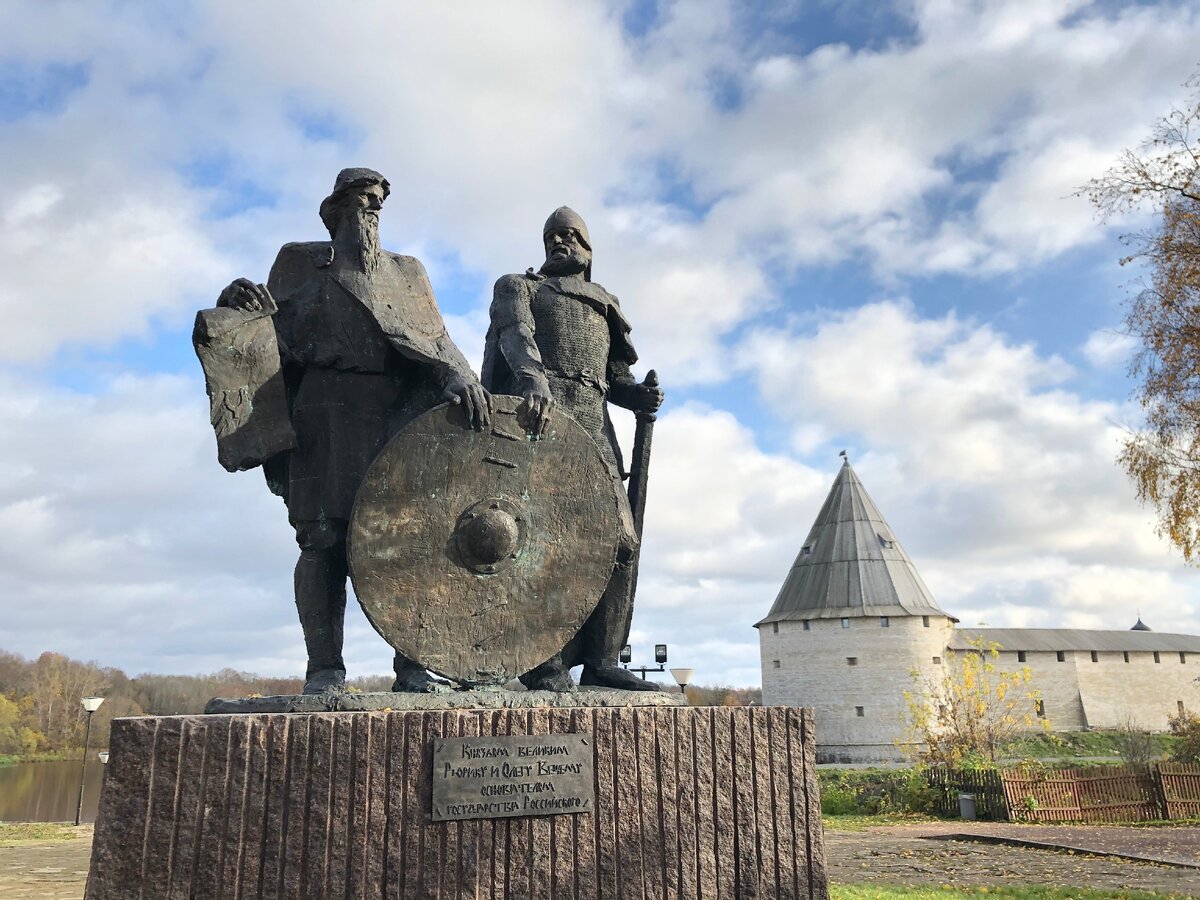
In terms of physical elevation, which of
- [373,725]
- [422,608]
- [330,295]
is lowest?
[373,725]

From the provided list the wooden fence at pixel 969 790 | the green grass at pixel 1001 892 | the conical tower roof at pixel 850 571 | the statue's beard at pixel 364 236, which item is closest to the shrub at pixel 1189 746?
the wooden fence at pixel 969 790

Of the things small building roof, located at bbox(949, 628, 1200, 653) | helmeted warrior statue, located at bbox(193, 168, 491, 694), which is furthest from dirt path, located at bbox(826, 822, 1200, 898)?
small building roof, located at bbox(949, 628, 1200, 653)

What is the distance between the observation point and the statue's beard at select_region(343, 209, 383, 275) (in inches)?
163

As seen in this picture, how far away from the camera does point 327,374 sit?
4.05m

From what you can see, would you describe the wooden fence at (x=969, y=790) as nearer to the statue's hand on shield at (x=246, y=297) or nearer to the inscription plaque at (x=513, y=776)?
the inscription plaque at (x=513, y=776)

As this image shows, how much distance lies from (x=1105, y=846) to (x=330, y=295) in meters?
12.2

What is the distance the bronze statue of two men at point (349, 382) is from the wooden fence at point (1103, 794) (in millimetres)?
15103

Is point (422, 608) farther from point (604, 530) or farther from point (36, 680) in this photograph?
point (36, 680)

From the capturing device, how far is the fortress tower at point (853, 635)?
29469 millimetres

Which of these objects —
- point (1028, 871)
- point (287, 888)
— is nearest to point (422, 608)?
point (287, 888)

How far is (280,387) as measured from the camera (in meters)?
3.91

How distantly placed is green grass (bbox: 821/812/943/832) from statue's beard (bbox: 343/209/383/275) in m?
13.8

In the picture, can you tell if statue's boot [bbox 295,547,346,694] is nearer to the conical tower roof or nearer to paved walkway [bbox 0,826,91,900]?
paved walkway [bbox 0,826,91,900]

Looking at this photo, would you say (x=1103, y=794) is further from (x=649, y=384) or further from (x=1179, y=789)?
(x=649, y=384)
